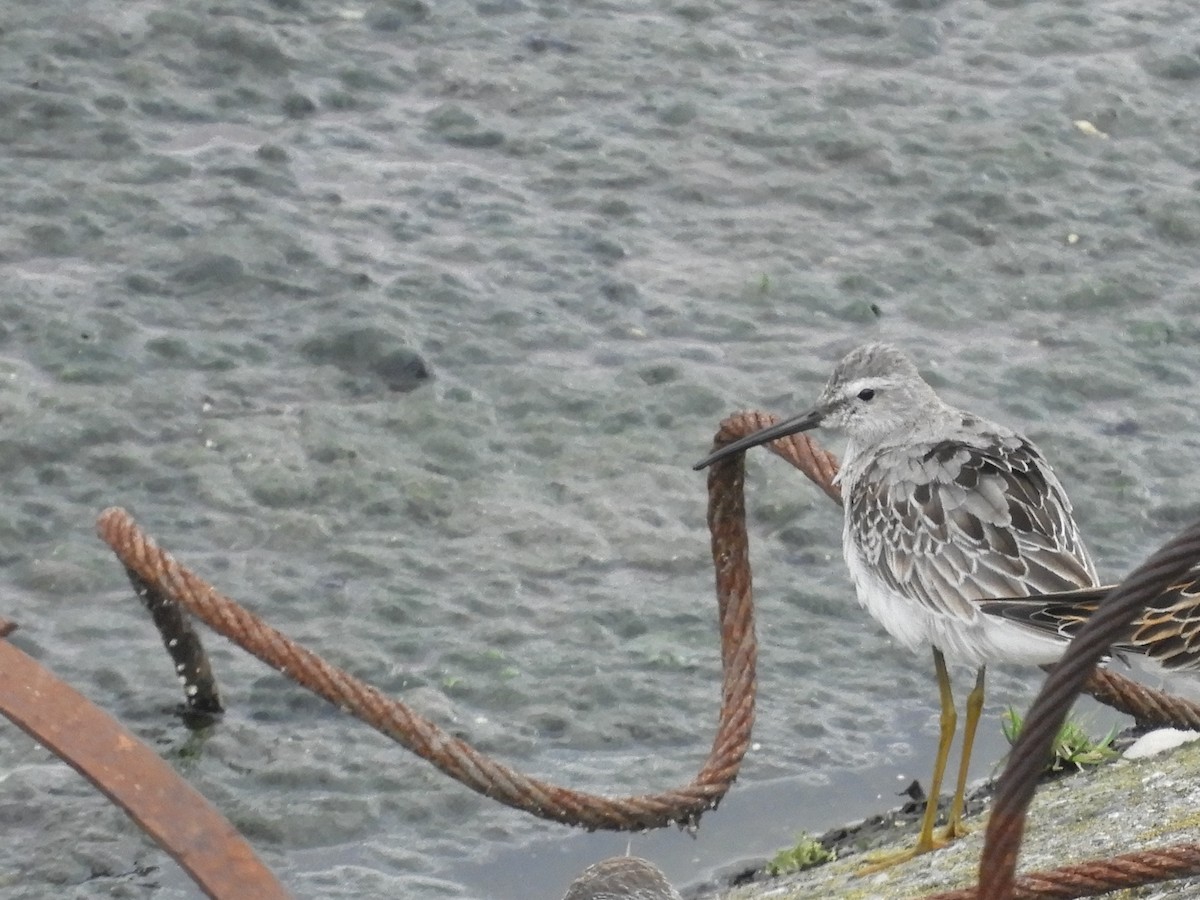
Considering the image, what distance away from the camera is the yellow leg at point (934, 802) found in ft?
15.5

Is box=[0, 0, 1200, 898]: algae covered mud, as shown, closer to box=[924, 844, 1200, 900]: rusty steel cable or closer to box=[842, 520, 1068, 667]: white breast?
box=[842, 520, 1068, 667]: white breast

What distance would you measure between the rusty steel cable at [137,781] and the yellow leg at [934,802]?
2.07 metres

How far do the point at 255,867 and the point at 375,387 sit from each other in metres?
3.77

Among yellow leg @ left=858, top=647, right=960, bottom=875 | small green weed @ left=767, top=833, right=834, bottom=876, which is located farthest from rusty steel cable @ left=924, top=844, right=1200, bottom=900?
small green weed @ left=767, top=833, right=834, bottom=876

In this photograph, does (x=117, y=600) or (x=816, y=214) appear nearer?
(x=117, y=600)

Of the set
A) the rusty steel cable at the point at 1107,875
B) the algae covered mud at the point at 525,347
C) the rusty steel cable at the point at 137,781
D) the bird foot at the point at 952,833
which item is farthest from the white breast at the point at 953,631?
the rusty steel cable at the point at 137,781

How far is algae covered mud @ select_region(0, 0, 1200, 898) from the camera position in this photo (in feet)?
17.9

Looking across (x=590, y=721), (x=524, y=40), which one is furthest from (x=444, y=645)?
(x=524, y=40)

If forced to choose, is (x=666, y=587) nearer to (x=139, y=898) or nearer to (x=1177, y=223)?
(x=139, y=898)

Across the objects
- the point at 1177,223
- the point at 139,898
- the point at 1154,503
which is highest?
the point at 1177,223

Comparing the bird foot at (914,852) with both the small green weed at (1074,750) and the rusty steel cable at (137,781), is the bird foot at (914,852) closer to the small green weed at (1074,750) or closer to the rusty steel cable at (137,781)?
the small green weed at (1074,750)

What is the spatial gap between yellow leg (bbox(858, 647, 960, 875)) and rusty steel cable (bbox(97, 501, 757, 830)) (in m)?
0.45

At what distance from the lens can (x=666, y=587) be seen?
607 cm

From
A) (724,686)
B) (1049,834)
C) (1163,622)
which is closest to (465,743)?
(724,686)
